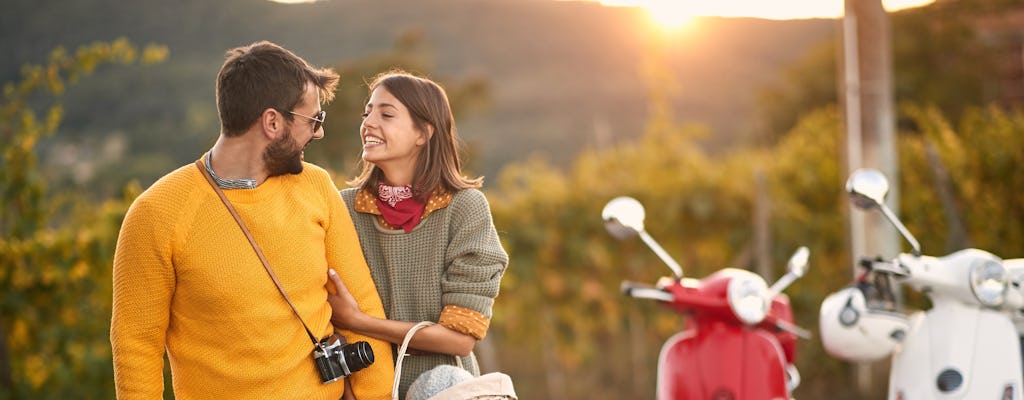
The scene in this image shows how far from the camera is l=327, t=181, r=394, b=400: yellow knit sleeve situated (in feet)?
7.08

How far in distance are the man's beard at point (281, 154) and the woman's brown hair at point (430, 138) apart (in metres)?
0.34

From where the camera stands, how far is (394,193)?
236 centimetres

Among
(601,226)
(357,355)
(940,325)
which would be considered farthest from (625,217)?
(601,226)

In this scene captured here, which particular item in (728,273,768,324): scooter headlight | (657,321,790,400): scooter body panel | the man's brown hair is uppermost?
the man's brown hair

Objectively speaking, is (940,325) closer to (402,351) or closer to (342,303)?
(402,351)

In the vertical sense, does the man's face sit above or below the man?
above

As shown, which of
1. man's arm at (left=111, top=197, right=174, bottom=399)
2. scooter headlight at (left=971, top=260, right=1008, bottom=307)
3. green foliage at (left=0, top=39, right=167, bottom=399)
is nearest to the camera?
man's arm at (left=111, top=197, right=174, bottom=399)

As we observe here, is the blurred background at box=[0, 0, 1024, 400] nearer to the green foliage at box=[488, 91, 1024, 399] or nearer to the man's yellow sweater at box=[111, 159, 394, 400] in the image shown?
the green foliage at box=[488, 91, 1024, 399]

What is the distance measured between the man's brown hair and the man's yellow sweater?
138 millimetres

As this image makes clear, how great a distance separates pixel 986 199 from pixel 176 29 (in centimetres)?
2139

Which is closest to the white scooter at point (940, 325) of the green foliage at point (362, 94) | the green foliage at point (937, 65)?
the green foliage at point (362, 94)

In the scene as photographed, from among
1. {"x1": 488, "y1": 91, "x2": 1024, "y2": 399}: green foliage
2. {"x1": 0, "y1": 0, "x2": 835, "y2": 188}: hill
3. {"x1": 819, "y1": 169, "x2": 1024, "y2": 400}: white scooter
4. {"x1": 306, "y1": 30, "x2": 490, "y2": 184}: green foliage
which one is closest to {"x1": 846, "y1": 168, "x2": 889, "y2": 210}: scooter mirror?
{"x1": 819, "y1": 169, "x2": 1024, "y2": 400}: white scooter

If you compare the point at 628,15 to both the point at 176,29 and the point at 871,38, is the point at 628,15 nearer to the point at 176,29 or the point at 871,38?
the point at 176,29

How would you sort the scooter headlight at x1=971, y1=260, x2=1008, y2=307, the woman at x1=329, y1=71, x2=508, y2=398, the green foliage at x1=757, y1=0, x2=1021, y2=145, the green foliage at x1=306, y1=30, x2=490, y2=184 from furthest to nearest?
the green foliage at x1=757, y1=0, x2=1021, y2=145
the green foliage at x1=306, y1=30, x2=490, y2=184
the scooter headlight at x1=971, y1=260, x2=1008, y2=307
the woman at x1=329, y1=71, x2=508, y2=398
